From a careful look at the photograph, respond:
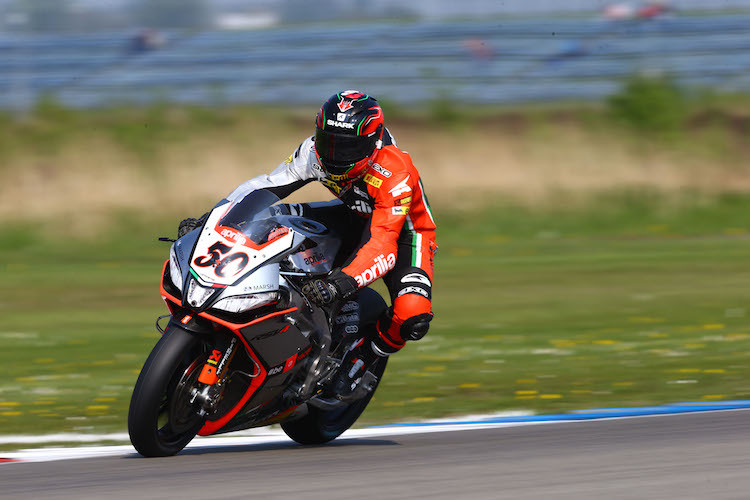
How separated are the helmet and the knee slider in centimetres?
84

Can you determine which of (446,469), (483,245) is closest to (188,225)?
(446,469)

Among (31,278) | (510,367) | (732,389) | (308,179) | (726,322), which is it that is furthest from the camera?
(31,278)

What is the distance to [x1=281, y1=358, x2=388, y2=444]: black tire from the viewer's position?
6.62 metres

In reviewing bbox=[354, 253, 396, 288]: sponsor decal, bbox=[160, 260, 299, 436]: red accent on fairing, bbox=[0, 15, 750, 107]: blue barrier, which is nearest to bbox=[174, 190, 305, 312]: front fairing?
bbox=[160, 260, 299, 436]: red accent on fairing

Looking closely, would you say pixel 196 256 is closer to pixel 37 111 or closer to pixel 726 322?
pixel 726 322

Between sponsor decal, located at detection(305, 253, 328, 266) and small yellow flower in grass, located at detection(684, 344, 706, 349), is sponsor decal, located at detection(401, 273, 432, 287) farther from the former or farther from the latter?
small yellow flower in grass, located at detection(684, 344, 706, 349)

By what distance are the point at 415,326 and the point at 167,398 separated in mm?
1578

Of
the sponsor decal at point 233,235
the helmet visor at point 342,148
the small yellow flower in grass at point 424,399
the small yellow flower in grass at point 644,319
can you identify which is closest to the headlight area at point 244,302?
the sponsor decal at point 233,235

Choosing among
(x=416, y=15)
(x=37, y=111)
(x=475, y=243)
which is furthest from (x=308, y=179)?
(x=416, y=15)

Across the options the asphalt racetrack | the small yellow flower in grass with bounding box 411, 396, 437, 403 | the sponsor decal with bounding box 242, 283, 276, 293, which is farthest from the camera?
the small yellow flower in grass with bounding box 411, 396, 437, 403

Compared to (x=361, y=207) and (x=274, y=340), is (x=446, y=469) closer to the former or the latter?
(x=274, y=340)

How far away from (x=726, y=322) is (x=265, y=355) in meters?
7.43

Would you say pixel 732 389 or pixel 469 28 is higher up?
pixel 732 389

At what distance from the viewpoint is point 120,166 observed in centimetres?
2297
